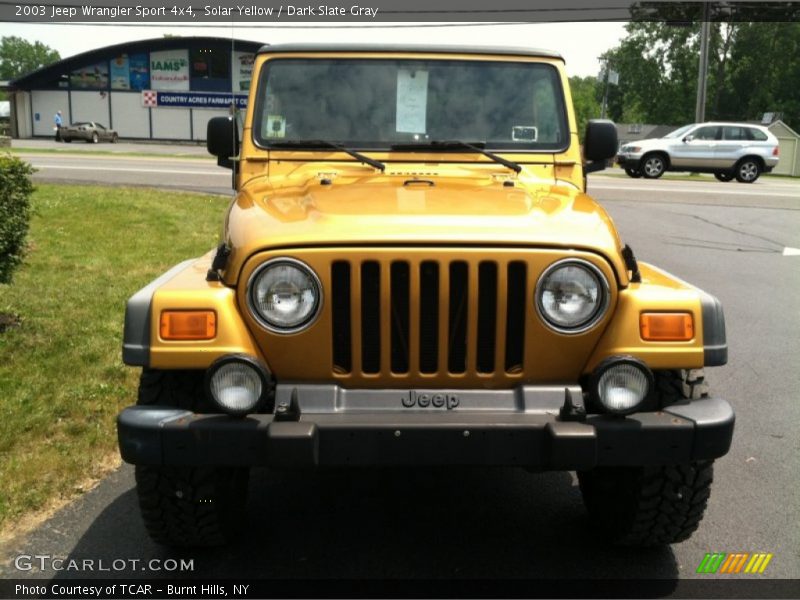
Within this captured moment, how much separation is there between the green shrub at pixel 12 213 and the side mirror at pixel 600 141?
4.10 metres

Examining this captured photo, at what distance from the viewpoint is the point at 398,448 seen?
8.96 feet

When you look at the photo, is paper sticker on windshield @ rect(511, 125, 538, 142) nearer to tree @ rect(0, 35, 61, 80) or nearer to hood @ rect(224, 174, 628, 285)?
hood @ rect(224, 174, 628, 285)

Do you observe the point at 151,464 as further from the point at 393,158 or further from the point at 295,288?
the point at 393,158

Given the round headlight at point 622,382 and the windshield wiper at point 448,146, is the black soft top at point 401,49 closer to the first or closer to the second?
the windshield wiper at point 448,146

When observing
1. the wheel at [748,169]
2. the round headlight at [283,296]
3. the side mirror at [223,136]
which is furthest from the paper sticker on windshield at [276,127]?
the wheel at [748,169]

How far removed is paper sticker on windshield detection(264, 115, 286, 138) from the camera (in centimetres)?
A: 425

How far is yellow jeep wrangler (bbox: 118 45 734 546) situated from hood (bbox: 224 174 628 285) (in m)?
0.01

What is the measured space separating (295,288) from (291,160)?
57.0 inches

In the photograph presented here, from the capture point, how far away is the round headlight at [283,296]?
2.88 m

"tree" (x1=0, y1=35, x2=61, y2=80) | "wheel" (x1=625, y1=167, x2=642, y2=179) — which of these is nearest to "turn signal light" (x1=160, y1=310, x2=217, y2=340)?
"wheel" (x1=625, y1=167, x2=642, y2=179)

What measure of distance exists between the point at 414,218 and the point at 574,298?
61 centimetres

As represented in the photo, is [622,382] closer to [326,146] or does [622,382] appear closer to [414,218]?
[414,218]

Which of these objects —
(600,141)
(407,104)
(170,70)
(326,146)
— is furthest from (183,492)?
(170,70)

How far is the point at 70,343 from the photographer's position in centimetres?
623
